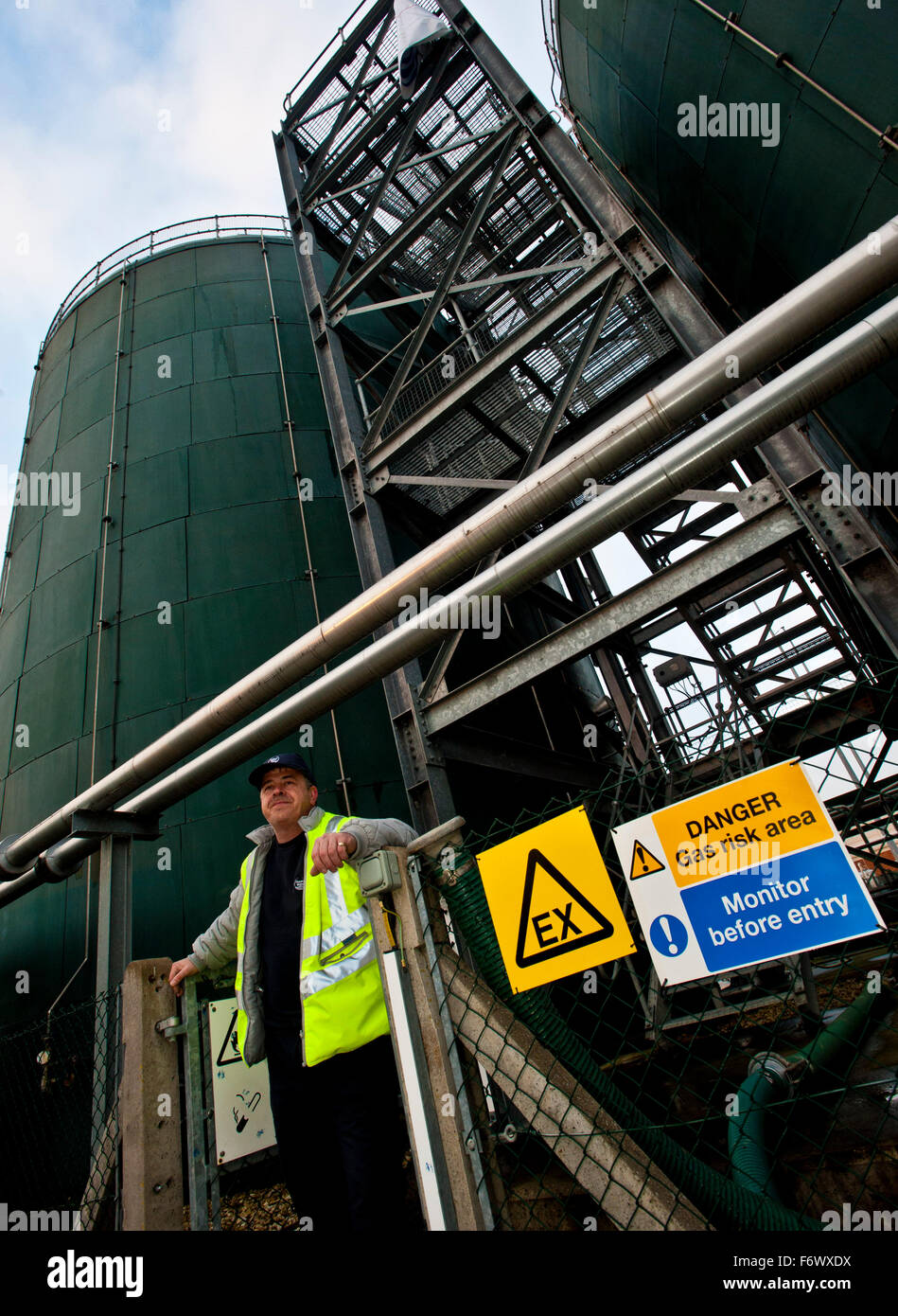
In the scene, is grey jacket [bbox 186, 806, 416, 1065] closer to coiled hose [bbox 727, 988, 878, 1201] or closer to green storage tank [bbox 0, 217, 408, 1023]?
coiled hose [bbox 727, 988, 878, 1201]

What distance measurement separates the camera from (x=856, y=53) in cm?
455

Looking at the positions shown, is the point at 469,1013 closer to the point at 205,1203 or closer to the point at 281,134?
the point at 205,1203

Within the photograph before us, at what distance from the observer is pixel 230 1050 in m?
3.19

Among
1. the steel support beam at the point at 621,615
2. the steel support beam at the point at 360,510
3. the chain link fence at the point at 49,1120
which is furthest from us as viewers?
the steel support beam at the point at 360,510

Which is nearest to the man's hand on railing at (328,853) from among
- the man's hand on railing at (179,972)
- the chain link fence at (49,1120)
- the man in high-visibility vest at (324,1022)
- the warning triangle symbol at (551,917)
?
the man in high-visibility vest at (324,1022)

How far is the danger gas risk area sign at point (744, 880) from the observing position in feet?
5.64

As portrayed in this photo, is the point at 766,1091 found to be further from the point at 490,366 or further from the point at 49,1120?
the point at 490,366

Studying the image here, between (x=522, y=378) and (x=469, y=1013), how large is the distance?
876 centimetres

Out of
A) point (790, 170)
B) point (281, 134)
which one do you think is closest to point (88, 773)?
point (790, 170)

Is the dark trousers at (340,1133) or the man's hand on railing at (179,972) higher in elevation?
the man's hand on railing at (179,972)

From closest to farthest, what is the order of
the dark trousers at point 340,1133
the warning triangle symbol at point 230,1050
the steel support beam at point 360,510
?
1. the dark trousers at point 340,1133
2. the warning triangle symbol at point 230,1050
3. the steel support beam at point 360,510

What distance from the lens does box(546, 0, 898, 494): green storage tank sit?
4.74 metres

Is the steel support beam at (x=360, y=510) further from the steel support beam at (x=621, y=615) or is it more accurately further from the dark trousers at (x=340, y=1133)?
the dark trousers at (x=340, y=1133)

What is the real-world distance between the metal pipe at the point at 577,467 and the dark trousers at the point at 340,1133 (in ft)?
4.32
